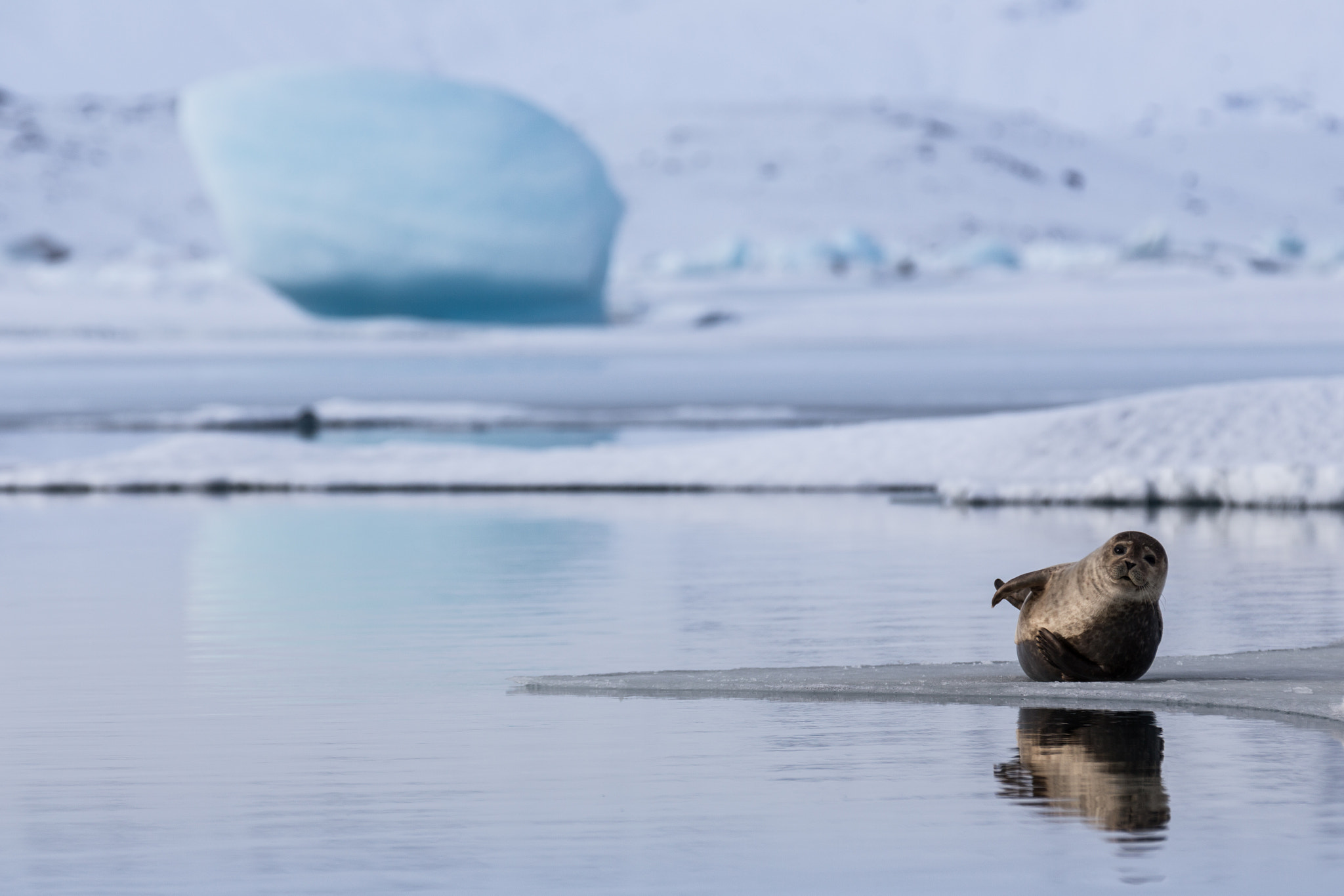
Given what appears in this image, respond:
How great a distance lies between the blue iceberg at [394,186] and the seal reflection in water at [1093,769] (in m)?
31.2

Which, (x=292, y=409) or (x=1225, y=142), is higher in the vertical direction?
(x=1225, y=142)

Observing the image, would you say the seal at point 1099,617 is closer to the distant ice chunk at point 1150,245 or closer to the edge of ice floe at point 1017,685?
the edge of ice floe at point 1017,685

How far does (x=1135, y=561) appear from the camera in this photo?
6.02 meters

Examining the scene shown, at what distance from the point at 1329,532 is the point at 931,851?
7.68m

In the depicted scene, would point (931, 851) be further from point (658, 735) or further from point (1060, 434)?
point (1060, 434)

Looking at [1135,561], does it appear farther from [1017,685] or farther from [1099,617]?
[1017,685]

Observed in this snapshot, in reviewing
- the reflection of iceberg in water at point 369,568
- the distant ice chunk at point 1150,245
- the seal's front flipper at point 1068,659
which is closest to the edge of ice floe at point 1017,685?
the seal's front flipper at point 1068,659

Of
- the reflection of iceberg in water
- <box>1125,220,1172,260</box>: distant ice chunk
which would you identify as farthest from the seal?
<box>1125,220,1172,260</box>: distant ice chunk

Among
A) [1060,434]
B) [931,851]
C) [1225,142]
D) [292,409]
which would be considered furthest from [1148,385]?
Answer: [1225,142]

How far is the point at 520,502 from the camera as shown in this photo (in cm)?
1398

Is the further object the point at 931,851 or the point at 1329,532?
the point at 1329,532

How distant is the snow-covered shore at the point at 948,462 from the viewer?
13.3 m

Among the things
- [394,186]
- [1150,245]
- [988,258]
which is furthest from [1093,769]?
[988,258]

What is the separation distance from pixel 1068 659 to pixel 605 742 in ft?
4.43
